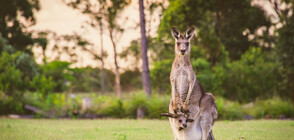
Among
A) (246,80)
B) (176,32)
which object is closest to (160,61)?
(246,80)

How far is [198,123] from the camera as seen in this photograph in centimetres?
533

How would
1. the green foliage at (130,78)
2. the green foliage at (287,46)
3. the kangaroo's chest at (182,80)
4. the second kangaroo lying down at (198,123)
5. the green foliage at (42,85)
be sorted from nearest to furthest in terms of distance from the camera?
the second kangaroo lying down at (198,123) → the kangaroo's chest at (182,80) → the green foliage at (42,85) → the green foliage at (287,46) → the green foliage at (130,78)

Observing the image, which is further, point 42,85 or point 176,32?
point 42,85

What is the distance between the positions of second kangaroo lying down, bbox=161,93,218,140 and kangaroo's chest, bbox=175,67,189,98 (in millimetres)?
367

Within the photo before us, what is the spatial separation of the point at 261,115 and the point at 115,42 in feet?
50.9

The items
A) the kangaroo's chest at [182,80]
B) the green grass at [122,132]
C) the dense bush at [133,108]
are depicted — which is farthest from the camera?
the dense bush at [133,108]

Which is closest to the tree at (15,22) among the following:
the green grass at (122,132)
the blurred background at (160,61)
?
the blurred background at (160,61)

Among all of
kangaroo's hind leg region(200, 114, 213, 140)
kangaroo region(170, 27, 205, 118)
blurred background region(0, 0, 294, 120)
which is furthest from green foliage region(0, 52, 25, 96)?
kangaroo's hind leg region(200, 114, 213, 140)

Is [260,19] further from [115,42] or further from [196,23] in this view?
[115,42]

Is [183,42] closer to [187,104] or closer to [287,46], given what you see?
[187,104]

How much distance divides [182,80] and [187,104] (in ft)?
1.45

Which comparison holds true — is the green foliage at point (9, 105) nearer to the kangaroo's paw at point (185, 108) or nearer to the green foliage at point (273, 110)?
the green foliage at point (273, 110)

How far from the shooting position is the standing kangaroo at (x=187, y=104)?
17.3 ft

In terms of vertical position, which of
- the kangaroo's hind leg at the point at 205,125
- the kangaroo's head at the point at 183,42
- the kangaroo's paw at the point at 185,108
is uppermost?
the kangaroo's head at the point at 183,42
